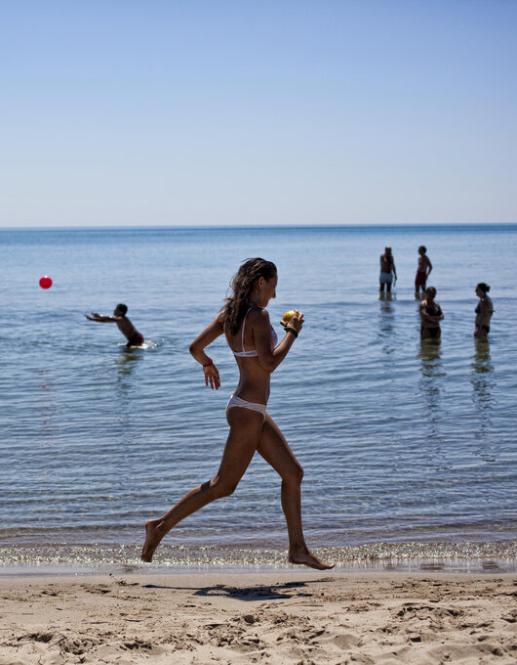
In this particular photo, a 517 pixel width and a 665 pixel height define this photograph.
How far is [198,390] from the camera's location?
13.4m

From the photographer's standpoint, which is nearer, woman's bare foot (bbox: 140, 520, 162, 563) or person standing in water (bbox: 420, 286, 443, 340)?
woman's bare foot (bbox: 140, 520, 162, 563)

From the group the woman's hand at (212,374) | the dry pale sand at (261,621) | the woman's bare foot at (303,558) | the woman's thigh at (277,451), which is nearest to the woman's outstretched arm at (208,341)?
the woman's hand at (212,374)

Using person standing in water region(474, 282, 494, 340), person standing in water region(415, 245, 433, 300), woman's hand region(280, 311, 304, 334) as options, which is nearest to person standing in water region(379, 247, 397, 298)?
person standing in water region(415, 245, 433, 300)

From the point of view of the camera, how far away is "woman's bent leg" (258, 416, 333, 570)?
18.3ft

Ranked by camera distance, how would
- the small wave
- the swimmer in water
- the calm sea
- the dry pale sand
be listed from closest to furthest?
the dry pale sand, the small wave, the calm sea, the swimmer in water

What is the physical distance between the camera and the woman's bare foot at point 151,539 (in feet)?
19.3

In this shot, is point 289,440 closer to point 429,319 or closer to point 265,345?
point 265,345

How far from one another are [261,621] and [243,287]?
185 centimetres

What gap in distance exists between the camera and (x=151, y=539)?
591 centimetres

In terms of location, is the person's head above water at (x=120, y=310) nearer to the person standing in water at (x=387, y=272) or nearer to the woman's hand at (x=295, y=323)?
the person standing in water at (x=387, y=272)

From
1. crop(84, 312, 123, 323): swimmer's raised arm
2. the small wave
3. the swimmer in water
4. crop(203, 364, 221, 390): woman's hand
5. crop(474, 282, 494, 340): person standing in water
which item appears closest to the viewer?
crop(203, 364, 221, 390): woman's hand

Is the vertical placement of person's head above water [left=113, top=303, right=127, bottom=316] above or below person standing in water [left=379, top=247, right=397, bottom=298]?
below

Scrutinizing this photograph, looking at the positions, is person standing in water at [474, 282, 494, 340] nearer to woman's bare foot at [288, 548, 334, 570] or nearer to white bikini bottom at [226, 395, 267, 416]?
woman's bare foot at [288, 548, 334, 570]

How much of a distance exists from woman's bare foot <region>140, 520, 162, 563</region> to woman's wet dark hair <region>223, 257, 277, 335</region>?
1.33 m
